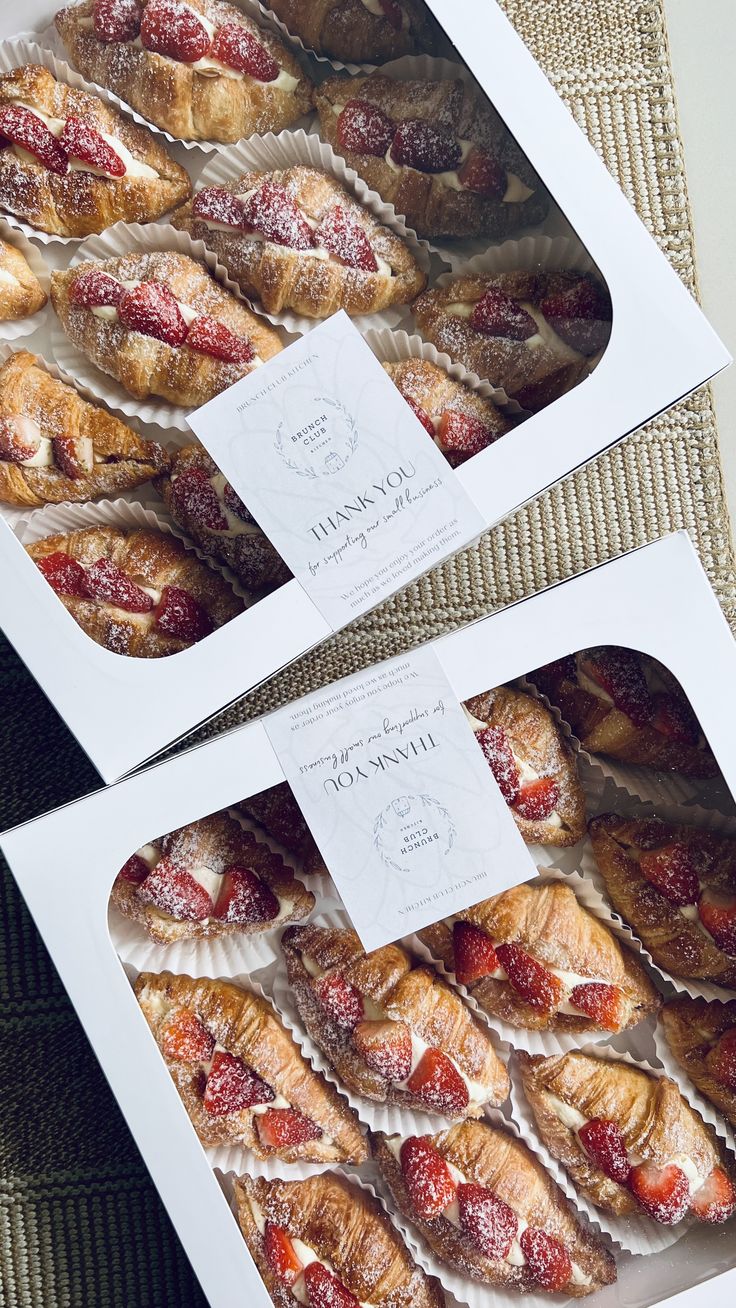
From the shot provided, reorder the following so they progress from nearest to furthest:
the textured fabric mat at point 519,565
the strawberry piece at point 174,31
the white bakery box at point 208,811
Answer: the white bakery box at point 208,811
the strawberry piece at point 174,31
the textured fabric mat at point 519,565

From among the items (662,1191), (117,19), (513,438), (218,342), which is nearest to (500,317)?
(513,438)

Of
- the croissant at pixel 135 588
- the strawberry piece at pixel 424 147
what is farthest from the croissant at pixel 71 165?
the croissant at pixel 135 588

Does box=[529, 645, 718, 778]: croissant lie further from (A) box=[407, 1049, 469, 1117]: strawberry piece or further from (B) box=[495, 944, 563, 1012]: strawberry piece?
(A) box=[407, 1049, 469, 1117]: strawberry piece

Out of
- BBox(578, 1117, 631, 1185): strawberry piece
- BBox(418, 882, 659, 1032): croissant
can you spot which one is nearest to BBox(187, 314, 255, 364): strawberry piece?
BBox(418, 882, 659, 1032): croissant

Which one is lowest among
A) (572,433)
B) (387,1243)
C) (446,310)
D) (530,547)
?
(387,1243)

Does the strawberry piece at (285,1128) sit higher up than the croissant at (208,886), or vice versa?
the croissant at (208,886)

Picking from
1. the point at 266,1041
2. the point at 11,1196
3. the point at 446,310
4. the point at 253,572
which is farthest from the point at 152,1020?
the point at 446,310

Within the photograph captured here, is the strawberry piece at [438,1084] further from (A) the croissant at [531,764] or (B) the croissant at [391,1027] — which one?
(A) the croissant at [531,764]

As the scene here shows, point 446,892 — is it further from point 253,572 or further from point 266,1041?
point 253,572
